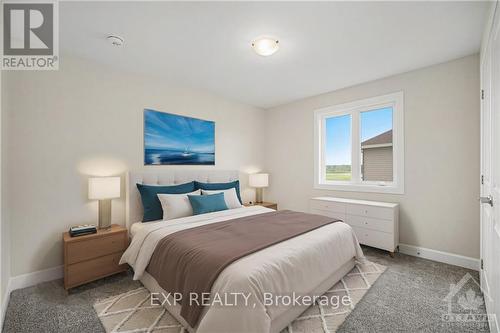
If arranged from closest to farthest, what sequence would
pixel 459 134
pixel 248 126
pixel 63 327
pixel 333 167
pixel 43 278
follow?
1. pixel 63 327
2. pixel 43 278
3. pixel 459 134
4. pixel 333 167
5. pixel 248 126

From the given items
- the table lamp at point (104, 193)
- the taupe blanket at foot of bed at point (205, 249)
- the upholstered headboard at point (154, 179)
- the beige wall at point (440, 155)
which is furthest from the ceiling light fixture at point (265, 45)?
the table lamp at point (104, 193)

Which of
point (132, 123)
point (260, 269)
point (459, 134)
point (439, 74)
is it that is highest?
point (439, 74)

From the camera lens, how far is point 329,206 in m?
3.58

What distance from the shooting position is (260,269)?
4.94 feet

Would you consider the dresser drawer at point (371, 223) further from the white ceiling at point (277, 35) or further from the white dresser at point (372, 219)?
the white ceiling at point (277, 35)

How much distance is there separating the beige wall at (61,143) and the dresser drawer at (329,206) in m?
2.77

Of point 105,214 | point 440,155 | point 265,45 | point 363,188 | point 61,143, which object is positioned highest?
point 265,45

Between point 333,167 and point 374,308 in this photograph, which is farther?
point 333,167

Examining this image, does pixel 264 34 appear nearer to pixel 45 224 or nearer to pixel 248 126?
pixel 248 126

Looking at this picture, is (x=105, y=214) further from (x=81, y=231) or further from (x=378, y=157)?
(x=378, y=157)

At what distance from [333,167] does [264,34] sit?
8.63 ft

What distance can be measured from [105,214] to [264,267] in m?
2.09

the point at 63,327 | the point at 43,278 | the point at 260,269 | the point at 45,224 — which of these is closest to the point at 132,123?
the point at 45,224

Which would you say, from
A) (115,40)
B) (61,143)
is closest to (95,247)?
(61,143)
